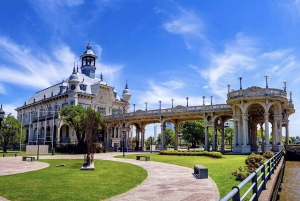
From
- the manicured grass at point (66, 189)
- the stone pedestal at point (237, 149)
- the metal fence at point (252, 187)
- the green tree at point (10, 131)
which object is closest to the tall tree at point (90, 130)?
the manicured grass at point (66, 189)

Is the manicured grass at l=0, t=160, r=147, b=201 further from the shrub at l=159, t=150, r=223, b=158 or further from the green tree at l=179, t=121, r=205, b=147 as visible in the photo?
the green tree at l=179, t=121, r=205, b=147

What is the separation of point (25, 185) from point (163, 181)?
6841 millimetres

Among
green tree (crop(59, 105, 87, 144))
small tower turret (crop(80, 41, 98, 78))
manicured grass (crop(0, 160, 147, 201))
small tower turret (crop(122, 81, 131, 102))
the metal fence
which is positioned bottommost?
manicured grass (crop(0, 160, 147, 201))

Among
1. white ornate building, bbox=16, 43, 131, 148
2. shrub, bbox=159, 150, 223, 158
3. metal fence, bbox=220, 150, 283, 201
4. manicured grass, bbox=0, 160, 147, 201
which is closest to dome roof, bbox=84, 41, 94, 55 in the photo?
white ornate building, bbox=16, 43, 131, 148

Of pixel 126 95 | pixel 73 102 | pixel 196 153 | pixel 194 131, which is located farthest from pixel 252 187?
pixel 126 95

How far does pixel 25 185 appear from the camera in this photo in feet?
43.0

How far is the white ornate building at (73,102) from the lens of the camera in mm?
62500

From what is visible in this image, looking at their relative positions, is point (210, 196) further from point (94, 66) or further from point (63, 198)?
point (94, 66)

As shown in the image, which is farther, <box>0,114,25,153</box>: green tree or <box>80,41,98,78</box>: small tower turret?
<box>80,41,98,78</box>: small tower turret

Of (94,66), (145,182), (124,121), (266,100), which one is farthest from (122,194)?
(94,66)

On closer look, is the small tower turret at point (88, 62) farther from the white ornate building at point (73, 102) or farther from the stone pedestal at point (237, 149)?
the stone pedestal at point (237, 149)

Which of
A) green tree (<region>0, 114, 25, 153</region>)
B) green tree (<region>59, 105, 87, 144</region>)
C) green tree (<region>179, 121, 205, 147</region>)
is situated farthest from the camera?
green tree (<region>179, 121, 205, 147</region>)

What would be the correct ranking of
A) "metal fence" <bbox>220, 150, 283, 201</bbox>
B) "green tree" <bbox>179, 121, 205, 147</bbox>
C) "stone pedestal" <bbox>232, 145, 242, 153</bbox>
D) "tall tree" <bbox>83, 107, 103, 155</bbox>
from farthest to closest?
"green tree" <bbox>179, 121, 205, 147</bbox> → "stone pedestal" <bbox>232, 145, 242, 153</bbox> → "tall tree" <bbox>83, 107, 103, 155</bbox> → "metal fence" <bbox>220, 150, 283, 201</bbox>

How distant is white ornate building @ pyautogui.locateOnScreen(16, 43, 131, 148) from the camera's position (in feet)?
205
